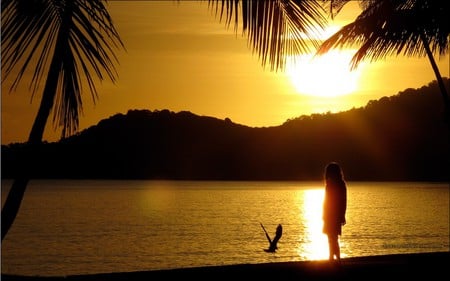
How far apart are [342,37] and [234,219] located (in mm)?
81463

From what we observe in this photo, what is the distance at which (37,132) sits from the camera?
5195 mm

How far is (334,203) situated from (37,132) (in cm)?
530

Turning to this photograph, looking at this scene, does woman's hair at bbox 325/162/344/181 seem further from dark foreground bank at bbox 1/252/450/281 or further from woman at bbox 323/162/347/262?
dark foreground bank at bbox 1/252/450/281

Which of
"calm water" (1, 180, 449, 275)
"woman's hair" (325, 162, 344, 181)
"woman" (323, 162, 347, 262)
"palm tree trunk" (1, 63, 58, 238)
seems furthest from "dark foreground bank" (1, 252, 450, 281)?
"calm water" (1, 180, 449, 275)

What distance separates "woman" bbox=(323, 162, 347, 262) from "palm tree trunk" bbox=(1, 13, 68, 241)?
5000 mm

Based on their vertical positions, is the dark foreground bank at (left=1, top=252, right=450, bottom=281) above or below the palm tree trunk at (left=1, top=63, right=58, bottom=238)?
below

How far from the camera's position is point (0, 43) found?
4.54 m

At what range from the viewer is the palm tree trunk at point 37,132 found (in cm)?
510

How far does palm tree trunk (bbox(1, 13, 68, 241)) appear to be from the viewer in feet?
16.7

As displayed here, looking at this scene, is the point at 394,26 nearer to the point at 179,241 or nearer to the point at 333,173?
the point at 333,173

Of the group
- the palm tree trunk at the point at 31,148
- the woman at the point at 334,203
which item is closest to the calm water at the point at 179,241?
the woman at the point at 334,203

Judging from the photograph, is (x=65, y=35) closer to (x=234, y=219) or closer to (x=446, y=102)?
(x=446, y=102)

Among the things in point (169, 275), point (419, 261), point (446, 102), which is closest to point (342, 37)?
point (446, 102)

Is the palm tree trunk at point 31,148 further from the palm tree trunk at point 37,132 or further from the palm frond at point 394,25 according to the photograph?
the palm frond at point 394,25
